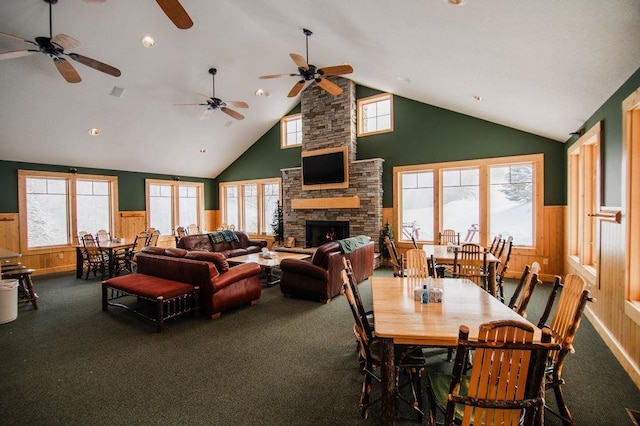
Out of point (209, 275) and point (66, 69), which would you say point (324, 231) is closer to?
point (209, 275)

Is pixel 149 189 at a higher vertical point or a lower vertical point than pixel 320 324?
higher

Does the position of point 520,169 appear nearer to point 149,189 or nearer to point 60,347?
point 60,347

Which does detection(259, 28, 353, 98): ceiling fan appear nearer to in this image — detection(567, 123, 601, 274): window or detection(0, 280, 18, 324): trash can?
detection(567, 123, 601, 274): window

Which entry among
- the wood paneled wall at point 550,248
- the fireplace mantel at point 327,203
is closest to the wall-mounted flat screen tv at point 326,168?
the fireplace mantel at point 327,203

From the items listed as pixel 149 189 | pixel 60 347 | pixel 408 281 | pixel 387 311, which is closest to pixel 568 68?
pixel 408 281

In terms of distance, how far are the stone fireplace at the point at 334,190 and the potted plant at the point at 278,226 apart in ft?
1.65

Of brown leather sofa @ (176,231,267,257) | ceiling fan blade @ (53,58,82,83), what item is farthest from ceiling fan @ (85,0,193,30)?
brown leather sofa @ (176,231,267,257)

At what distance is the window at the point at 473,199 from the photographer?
6.15 m

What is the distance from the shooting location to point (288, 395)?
7.97 ft

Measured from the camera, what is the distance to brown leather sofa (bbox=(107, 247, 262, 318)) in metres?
4.06

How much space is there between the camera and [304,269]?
4742 millimetres

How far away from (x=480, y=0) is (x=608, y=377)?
3.58 meters

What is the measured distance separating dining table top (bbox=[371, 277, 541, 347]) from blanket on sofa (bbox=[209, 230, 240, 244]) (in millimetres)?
5782

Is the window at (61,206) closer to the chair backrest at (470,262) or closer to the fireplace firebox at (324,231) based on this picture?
the fireplace firebox at (324,231)
